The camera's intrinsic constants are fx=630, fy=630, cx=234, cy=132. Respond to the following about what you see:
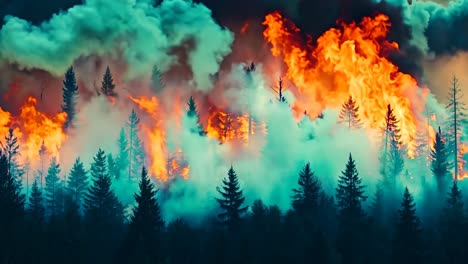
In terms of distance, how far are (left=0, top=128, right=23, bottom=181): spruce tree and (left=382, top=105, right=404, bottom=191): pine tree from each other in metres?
49.5

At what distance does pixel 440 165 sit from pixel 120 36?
2038 inches

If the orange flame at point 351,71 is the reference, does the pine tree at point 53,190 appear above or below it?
below

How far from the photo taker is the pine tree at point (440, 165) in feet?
260

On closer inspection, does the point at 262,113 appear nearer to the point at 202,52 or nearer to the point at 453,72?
the point at 202,52

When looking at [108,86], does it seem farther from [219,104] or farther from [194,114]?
[219,104]

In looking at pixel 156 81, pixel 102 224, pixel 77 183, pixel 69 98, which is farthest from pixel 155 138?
pixel 102 224

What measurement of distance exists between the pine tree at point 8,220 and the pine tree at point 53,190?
794 centimetres

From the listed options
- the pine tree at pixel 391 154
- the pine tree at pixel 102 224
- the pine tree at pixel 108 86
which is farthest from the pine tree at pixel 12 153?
the pine tree at pixel 391 154

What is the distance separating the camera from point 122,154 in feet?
286

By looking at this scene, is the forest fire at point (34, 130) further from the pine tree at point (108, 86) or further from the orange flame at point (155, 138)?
the orange flame at point (155, 138)

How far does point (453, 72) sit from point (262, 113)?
29049 millimetres

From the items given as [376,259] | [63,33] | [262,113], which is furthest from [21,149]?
[376,259]

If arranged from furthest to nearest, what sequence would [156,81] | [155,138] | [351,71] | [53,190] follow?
[156,81], [155,138], [351,71], [53,190]

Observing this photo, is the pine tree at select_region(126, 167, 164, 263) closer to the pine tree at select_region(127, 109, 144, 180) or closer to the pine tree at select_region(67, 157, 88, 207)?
the pine tree at select_region(67, 157, 88, 207)
